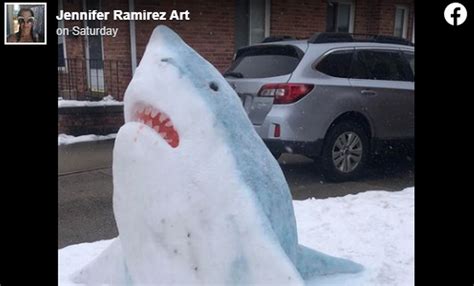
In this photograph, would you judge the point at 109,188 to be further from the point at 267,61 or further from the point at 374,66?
the point at 374,66

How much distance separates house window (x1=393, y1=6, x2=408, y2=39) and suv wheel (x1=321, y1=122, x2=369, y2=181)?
3.00 ft

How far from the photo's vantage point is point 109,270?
5.01ft

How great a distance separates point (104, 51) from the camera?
256cm

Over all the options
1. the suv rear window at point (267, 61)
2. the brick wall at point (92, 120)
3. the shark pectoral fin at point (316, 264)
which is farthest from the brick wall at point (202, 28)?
the shark pectoral fin at point (316, 264)

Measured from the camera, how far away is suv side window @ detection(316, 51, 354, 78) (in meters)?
3.34

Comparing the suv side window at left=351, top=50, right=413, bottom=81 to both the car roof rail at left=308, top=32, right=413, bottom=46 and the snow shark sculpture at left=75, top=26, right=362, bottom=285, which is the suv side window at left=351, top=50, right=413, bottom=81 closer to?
the car roof rail at left=308, top=32, right=413, bottom=46
